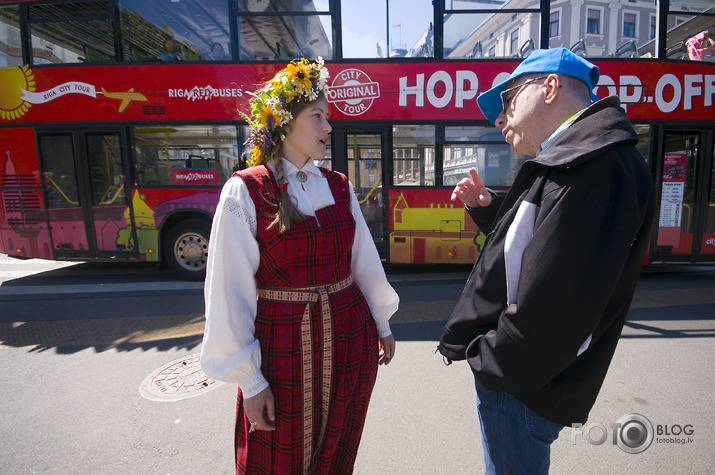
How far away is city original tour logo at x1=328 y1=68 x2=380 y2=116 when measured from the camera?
621 centimetres

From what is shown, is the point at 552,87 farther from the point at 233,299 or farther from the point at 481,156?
the point at 481,156

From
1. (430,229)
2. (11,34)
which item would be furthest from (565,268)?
(11,34)

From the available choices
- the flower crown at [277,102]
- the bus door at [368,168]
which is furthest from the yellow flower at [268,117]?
the bus door at [368,168]

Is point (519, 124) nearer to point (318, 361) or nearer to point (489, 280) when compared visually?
point (489, 280)

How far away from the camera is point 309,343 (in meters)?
1.55

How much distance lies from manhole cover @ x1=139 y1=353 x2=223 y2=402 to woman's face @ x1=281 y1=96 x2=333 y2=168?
2.43m

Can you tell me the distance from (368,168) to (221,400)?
14.3ft

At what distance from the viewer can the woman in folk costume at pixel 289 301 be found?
1411 millimetres

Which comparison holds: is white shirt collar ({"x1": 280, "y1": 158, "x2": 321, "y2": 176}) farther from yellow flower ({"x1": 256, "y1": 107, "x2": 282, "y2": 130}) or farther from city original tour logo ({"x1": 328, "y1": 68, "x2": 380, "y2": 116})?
city original tour logo ({"x1": 328, "y1": 68, "x2": 380, "y2": 116})

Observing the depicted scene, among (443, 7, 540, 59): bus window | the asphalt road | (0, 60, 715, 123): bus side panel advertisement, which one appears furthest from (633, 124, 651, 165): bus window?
the asphalt road

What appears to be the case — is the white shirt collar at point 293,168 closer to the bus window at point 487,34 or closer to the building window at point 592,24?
the bus window at point 487,34

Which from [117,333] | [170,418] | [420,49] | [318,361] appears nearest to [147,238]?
[117,333]

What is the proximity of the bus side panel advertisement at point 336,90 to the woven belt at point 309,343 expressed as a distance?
520 centimetres

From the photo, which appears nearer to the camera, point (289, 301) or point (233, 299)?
point (233, 299)
